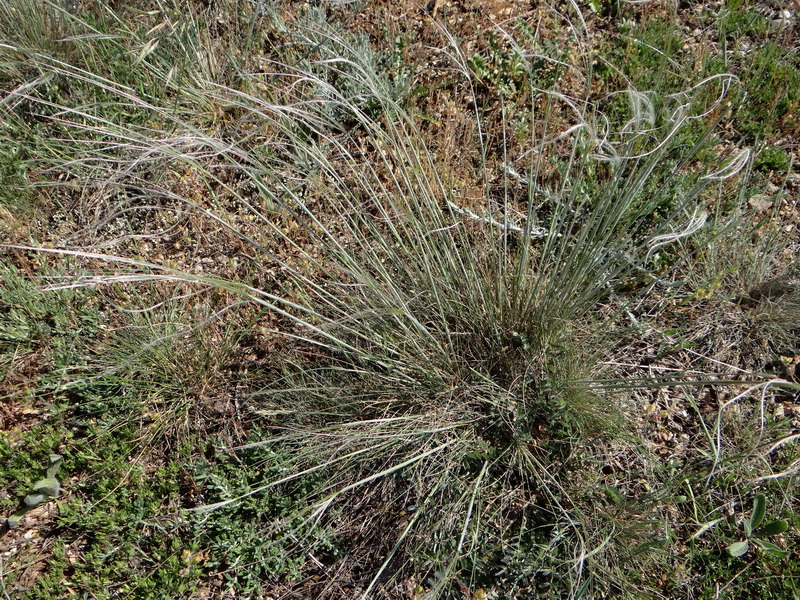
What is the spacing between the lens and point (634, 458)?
2.20m

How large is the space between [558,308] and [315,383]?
878 mm

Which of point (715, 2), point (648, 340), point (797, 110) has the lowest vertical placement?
point (648, 340)

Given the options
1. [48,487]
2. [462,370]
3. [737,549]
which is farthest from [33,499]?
[737,549]

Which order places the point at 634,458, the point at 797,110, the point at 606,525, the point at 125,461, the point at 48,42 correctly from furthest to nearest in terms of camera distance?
the point at 48,42 < the point at 797,110 < the point at 125,461 < the point at 634,458 < the point at 606,525

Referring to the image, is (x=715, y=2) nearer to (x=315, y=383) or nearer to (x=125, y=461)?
(x=315, y=383)

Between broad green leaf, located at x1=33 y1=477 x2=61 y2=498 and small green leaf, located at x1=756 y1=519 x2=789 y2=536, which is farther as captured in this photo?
broad green leaf, located at x1=33 y1=477 x2=61 y2=498

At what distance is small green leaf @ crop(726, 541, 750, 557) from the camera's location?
1917 millimetres

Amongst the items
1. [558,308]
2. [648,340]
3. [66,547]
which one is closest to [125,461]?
Result: [66,547]

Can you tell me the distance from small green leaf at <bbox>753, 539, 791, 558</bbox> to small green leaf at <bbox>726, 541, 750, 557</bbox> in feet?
0.13

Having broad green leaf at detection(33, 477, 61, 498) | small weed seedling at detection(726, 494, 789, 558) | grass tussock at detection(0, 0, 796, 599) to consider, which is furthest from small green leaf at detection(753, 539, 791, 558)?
broad green leaf at detection(33, 477, 61, 498)

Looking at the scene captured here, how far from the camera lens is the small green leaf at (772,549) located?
1.86 m

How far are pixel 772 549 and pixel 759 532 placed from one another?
14cm

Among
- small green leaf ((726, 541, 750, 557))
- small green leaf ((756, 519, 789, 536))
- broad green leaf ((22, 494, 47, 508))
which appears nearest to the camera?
small green leaf ((756, 519, 789, 536))

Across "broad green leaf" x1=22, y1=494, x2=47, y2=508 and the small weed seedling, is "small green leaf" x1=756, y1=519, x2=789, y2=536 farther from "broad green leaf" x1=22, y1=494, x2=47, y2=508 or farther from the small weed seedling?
"broad green leaf" x1=22, y1=494, x2=47, y2=508
